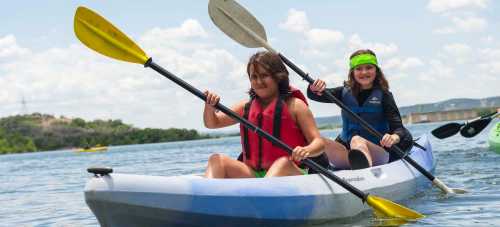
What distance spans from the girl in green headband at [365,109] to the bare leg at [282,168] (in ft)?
4.89

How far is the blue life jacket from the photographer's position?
671 cm

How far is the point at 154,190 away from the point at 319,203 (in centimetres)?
131

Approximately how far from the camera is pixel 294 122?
5047mm

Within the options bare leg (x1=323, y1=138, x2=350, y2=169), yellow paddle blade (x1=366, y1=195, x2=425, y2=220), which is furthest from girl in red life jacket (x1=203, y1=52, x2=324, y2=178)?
bare leg (x1=323, y1=138, x2=350, y2=169)

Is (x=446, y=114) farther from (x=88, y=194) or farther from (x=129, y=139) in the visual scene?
(x=88, y=194)

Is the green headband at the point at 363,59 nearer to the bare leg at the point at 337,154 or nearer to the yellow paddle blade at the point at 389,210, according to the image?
the bare leg at the point at 337,154

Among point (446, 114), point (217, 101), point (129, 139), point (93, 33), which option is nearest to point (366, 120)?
point (217, 101)

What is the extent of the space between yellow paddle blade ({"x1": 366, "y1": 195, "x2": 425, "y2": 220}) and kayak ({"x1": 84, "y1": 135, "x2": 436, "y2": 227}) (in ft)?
0.54

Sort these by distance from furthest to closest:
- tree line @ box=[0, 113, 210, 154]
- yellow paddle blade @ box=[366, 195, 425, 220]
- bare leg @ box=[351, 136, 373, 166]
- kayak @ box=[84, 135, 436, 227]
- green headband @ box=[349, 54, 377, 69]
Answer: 1. tree line @ box=[0, 113, 210, 154]
2. green headband @ box=[349, 54, 377, 69]
3. bare leg @ box=[351, 136, 373, 166]
4. yellow paddle blade @ box=[366, 195, 425, 220]
5. kayak @ box=[84, 135, 436, 227]

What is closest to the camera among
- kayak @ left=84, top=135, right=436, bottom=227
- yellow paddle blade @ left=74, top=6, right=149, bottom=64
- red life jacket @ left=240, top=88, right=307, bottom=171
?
kayak @ left=84, top=135, right=436, bottom=227

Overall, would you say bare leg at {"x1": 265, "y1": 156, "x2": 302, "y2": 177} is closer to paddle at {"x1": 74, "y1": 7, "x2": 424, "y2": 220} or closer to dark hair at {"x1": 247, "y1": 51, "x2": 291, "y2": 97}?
paddle at {"x1": 74, "y1": 7, "x2": 424, "y2": 220}

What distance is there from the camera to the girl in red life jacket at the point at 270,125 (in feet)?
16.0

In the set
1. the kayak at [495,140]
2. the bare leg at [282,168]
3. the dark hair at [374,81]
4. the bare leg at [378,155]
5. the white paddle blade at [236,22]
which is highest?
the white paddle blade at [236,22]

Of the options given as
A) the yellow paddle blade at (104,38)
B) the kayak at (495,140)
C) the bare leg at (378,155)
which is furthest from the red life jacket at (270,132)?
the kayak at (495,140)
